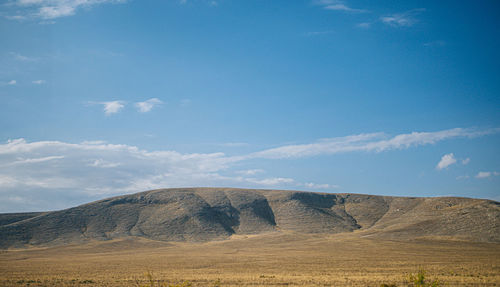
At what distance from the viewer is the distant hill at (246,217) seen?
86250 millimetres

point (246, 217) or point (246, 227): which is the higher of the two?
point (246, 217)

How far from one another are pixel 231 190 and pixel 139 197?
31.7m

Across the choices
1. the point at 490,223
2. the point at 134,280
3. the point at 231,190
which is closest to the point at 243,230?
the point at 231,190

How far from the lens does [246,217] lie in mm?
111000

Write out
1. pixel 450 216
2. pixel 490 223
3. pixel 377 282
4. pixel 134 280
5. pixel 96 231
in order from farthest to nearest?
pixel 96 231 → pixel 450 216 → pixel 490 223 → pixel 134 280 → pixel 377 282

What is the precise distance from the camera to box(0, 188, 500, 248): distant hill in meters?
86.2

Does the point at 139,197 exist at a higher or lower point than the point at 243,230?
higher

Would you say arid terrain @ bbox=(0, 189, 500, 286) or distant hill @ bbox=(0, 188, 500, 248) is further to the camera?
distant hill @ bbox=(0, 188, 500, 248)

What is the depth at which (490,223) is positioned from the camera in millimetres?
80188

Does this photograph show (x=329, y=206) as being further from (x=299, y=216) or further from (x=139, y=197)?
(x=139, y=197)

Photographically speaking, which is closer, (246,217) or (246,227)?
(246,227)

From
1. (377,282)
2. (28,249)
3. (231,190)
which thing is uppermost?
(231,190)

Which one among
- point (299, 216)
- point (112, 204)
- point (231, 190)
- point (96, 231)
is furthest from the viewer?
point (231, 190)

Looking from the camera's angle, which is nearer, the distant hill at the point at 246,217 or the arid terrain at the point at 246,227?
the arid terrain at the point at 246,227
